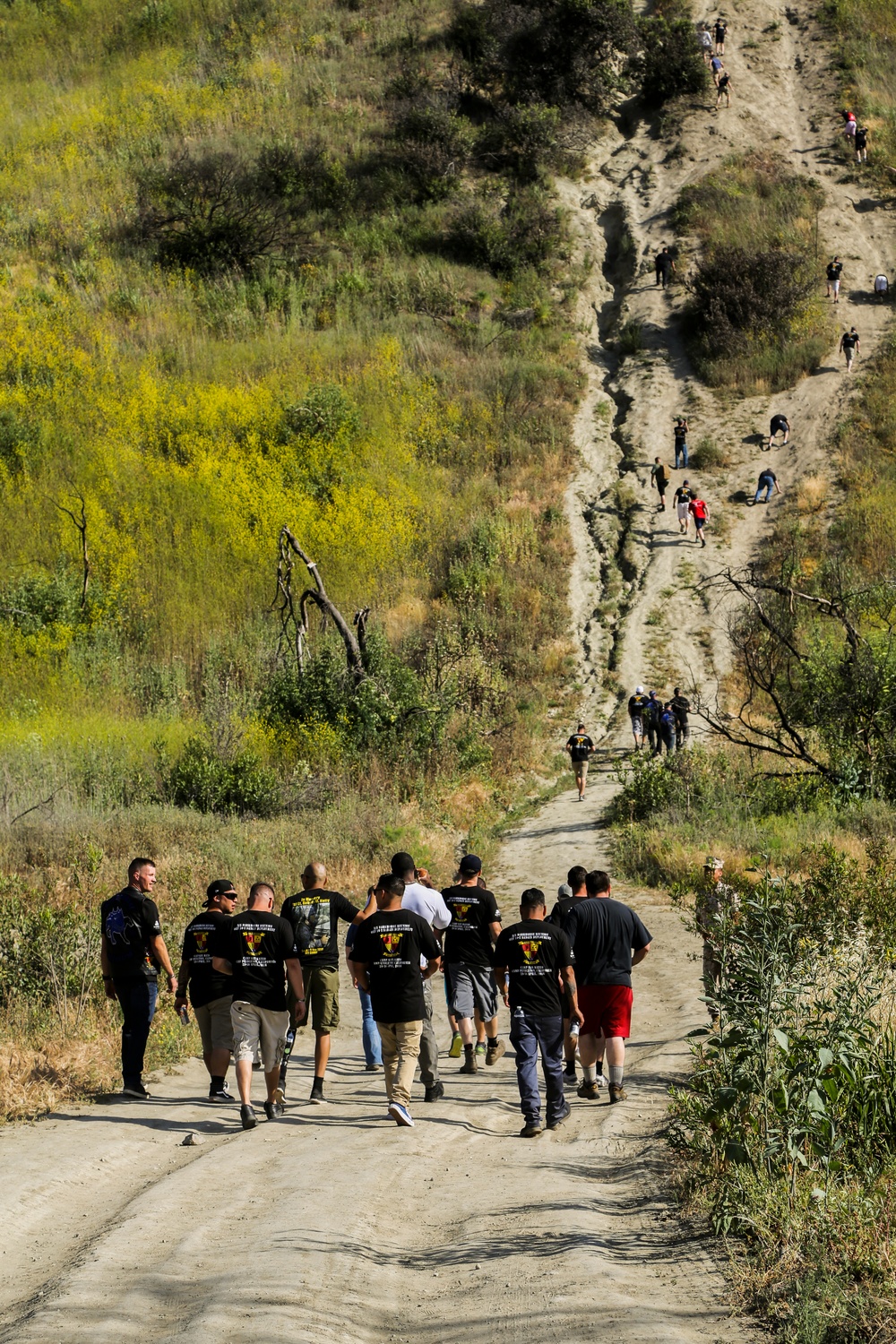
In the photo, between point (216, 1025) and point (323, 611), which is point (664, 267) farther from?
point (216, 1025)

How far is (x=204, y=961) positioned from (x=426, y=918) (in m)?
1.74

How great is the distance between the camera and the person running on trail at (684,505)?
1170 inches

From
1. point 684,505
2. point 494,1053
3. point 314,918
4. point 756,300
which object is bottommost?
point 494,1053

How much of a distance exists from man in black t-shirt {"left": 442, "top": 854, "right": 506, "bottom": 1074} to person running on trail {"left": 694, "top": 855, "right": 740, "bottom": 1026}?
1661 mm

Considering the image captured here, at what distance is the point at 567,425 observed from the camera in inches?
1326

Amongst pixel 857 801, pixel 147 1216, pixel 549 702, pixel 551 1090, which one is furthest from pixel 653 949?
pixel 549 702

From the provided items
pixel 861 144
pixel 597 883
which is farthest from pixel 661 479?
pixel 597 883

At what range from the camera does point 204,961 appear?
8.65 m

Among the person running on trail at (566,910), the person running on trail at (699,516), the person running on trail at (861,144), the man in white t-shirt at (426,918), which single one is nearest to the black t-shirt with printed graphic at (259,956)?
the man in white t-shirt at (426,918)

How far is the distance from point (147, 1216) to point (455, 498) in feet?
82.2

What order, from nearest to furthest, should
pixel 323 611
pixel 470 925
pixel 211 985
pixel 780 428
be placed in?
pixel 211 985 < pixel 470 925 < pixel 323 611 < pixel 780 428

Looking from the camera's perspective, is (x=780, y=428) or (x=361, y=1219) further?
(x=780, y=428)

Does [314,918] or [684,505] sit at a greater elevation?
[684,505]

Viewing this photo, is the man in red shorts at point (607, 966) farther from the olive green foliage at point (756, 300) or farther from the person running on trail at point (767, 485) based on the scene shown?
the olive green foliage at point (756, 300)
